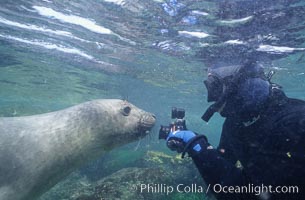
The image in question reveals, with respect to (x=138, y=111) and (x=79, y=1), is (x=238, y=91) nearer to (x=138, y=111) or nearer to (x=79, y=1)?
(x=138, y=111)

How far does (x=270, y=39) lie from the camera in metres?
10.1

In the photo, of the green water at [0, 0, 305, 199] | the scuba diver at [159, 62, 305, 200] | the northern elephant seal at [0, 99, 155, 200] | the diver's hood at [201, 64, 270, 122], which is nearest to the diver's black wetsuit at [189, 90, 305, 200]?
the scuba diver at [159, 62, 305, 200]

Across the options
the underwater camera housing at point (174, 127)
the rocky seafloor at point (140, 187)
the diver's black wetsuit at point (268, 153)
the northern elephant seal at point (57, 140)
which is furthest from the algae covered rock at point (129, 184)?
the diver's black wetsuit at point (268, 153)

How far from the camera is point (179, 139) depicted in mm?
4121

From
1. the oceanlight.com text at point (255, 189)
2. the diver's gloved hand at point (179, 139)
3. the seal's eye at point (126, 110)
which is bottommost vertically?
the oceanlight.com text at point (255, 189)

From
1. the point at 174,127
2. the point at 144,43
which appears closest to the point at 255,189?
the point at 174,127

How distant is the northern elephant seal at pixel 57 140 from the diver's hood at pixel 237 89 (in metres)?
1.51

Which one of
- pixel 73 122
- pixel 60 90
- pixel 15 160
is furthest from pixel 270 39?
pixel 60 90

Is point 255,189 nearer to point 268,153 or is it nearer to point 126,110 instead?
point 268,153

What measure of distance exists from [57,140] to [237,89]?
2.96 m

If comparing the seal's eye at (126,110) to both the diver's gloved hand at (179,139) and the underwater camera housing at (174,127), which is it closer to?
the underwater camera housing at (174,127)

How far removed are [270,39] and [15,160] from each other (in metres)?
9.34

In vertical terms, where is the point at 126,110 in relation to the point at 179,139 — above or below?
above

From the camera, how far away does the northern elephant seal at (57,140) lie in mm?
4031
